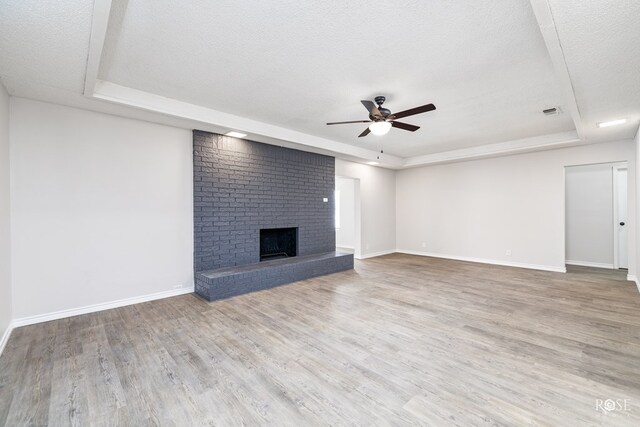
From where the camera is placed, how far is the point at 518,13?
200 centimetres

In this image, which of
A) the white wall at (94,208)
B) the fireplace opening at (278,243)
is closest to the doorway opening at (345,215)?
the fireplace opening at (278,243)

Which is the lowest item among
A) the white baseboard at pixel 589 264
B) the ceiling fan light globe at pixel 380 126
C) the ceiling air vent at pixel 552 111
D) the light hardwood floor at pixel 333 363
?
the light hardwood floor at pixel 333 363

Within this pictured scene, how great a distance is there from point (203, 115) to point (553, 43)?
3828 mm

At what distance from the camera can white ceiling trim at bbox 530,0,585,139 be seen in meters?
1.74

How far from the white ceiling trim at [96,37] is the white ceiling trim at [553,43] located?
105 inches

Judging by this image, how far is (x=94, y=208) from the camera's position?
3510 mm

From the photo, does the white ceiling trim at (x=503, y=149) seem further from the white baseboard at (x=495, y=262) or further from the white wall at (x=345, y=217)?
the white baseboard at (x=495, y=262)

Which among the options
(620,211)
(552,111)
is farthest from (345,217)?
(620,211)

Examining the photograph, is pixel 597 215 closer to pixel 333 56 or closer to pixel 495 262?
pixel 495 262

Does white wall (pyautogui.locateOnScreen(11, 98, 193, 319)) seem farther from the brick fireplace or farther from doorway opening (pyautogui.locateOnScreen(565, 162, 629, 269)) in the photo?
doorway opening (pyautogui.locateOnScreen(565, 162, 629, 269))

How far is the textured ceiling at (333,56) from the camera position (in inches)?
80.1

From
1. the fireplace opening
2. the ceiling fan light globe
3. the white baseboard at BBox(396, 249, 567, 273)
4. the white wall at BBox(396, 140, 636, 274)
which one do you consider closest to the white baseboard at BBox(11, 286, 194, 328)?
the fireplace opening

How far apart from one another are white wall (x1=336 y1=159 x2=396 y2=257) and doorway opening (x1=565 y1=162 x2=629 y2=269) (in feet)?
13.0

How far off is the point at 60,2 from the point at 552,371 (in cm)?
428
